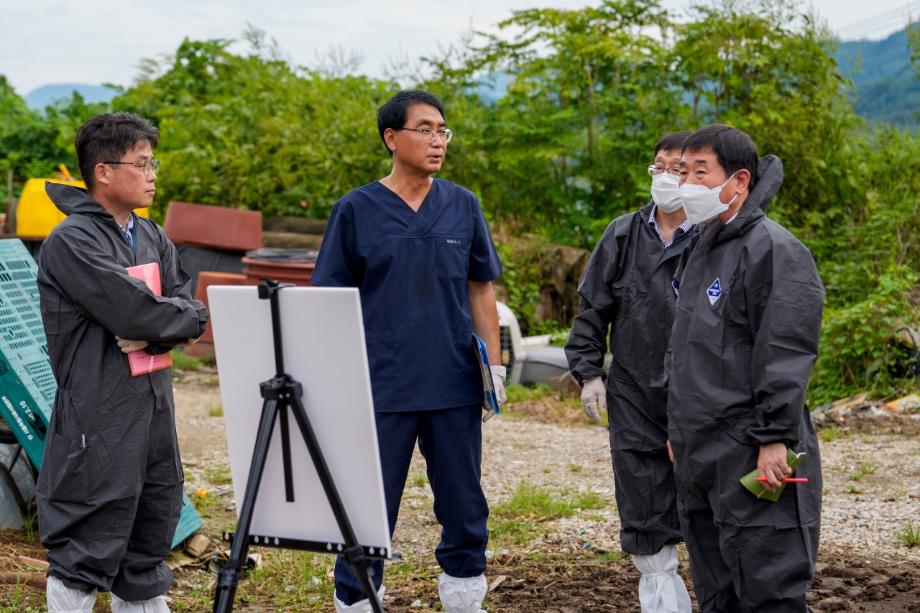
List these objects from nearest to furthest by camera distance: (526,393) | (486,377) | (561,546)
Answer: (486,377), (561,546), (526,393)

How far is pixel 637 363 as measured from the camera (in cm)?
434

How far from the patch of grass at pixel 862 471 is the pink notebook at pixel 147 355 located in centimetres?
446

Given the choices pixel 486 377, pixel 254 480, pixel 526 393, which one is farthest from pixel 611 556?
pixel 526 393

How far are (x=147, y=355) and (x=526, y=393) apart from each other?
610cm

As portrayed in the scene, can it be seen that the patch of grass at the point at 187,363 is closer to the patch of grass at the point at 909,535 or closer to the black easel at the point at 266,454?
the patch of grass at the point at 909,535

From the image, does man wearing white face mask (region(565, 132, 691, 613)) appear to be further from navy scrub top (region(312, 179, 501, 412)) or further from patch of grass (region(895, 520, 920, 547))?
patch of grass (region(895, 520, 920, 547))

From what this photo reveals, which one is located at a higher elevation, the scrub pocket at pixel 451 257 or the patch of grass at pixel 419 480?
the scrub pocket at pixel 451 257

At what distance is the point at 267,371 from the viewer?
3.36m

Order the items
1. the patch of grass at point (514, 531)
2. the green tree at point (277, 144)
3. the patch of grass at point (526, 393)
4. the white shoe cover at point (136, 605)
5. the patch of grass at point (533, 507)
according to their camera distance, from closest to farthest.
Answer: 1. the white shoe cover at point (136, 605)
2. the patch of grass at point (514, 531)
3. the patch of grass at point (533, 507)
4. the patch of grass at point (526, 393)
5. the green tree at point (277, 144)

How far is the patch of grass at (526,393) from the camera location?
962 centimetres

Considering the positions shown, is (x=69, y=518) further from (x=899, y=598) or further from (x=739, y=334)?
(x=899, y=598)

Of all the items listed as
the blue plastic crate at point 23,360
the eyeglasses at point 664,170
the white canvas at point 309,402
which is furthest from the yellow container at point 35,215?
the white canvas at point 309,402

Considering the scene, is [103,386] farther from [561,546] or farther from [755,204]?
[561,546]

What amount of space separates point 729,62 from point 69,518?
9.98 meters
